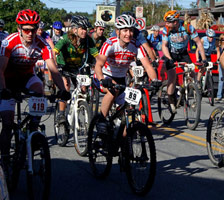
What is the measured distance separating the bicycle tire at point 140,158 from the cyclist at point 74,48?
298 centimetres

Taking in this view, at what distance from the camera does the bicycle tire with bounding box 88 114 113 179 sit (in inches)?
247

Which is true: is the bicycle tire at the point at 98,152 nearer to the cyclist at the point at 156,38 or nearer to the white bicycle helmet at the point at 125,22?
the white bicycle helmet at the point at 125,22

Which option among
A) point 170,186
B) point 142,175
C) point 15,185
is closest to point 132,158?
point 142,175

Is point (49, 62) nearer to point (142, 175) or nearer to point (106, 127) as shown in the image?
point (106, 127)

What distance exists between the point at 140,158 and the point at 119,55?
5.98ft

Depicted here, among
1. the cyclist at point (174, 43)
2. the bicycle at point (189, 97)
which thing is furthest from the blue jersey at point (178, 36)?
the bicycle at point (189, 97)

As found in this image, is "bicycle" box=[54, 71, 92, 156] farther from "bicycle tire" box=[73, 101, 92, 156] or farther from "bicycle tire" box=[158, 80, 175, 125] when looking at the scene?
"bicycle tire" box=[158, 80, 175, 125]

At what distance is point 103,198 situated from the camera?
18.1ft

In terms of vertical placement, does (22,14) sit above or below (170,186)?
above

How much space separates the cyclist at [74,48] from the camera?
847cm

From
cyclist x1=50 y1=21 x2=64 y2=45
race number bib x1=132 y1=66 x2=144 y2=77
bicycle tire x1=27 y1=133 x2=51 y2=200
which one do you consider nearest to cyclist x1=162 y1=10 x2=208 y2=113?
race number bib x1=132 y1=66 x2=144 y2=77

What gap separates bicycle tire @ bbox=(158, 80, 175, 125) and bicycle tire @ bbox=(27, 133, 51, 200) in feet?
19.4

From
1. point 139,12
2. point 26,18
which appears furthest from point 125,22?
point 139,12

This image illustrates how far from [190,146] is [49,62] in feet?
11.4
